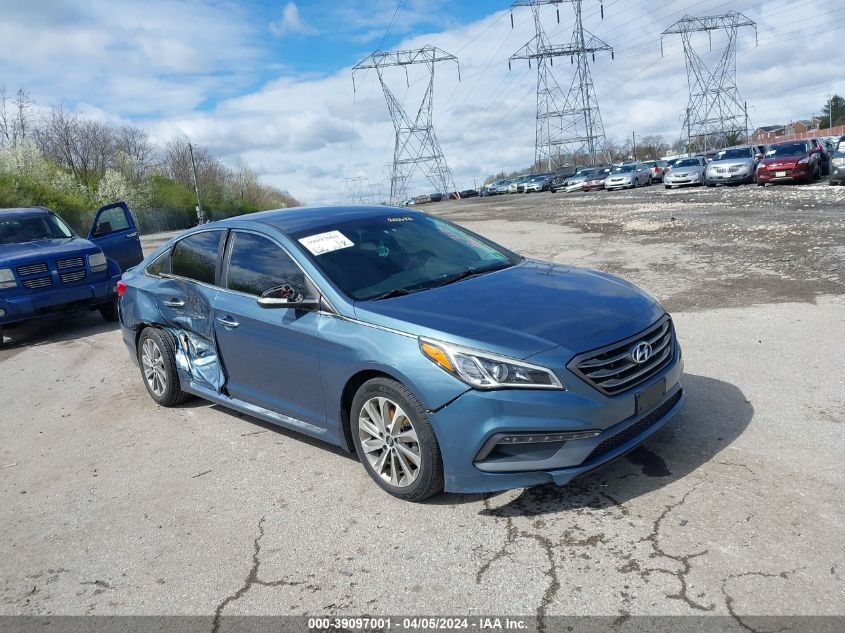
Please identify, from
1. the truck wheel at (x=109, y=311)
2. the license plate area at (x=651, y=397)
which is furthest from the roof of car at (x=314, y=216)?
the truck wheel at (x=109, y=311)

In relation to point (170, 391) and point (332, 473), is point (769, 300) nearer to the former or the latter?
point (332, 473)

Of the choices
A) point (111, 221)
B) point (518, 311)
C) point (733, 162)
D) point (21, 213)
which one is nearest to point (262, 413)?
point (518, 311)

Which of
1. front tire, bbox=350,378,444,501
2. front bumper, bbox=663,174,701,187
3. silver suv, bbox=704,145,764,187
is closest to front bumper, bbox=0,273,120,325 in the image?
front tire, bbox=350,378,444,501

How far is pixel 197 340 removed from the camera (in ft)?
18.2

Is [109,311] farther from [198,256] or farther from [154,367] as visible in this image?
[198,256]

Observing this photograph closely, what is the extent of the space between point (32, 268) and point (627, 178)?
3359 cm

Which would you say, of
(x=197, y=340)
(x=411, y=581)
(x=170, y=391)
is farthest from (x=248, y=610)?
(x=170, y=391)

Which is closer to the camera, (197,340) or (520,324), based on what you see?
(520,324)

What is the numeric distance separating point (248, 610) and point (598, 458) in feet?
6.01

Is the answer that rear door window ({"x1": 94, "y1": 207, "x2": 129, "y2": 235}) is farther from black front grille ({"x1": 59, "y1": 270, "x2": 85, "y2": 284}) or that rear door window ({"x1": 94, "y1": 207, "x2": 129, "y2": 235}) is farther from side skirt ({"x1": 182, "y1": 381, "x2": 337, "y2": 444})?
side skirt ({"x1": 182, "y1": 381, "x2": 337, "y2": 444})

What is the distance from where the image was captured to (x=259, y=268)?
4965mm

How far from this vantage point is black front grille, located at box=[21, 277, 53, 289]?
9.89m

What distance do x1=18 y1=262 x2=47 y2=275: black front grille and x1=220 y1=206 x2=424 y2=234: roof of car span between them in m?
5.78

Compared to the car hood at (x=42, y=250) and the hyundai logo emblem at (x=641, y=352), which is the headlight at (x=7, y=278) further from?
the hyundai logo emblem at (x=641, y=352)
